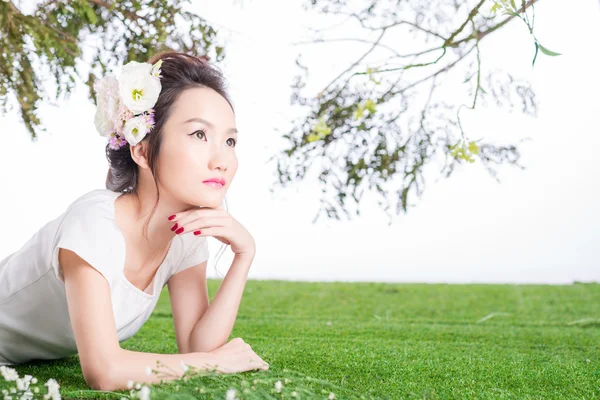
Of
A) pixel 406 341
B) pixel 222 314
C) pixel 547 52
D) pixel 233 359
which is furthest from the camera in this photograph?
pixel 406 341

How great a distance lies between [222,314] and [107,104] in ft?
2.71

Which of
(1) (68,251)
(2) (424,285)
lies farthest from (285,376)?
(2) (424,285)

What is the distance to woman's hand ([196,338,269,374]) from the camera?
1.95 metres

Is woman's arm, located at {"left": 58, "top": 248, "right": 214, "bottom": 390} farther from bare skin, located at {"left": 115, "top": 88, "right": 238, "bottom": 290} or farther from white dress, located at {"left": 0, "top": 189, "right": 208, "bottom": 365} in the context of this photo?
bare skin, located at {"left": 115, "top": 88, "right": 238, "bottom": 290}

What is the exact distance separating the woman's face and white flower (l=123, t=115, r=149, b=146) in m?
0.07

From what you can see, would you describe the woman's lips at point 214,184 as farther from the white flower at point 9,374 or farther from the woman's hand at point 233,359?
the white flower at point 9,374

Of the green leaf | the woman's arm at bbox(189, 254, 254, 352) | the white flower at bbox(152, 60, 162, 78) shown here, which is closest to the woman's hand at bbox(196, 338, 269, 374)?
the woman's arm at bbox(189, 254, 254, 352)

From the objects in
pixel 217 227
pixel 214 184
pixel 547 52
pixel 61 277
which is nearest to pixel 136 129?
pixel 214 184

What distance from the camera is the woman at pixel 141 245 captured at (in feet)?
6.04

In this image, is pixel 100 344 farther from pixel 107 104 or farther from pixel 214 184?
pixel 107 104

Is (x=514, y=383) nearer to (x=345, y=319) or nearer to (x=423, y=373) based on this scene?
(x=423, y=373)

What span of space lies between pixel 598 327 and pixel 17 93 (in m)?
3.61

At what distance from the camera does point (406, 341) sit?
10.2 ft

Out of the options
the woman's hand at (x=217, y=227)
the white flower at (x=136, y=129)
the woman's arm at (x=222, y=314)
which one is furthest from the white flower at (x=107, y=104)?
the woman's arm at (x=222, y=314)
